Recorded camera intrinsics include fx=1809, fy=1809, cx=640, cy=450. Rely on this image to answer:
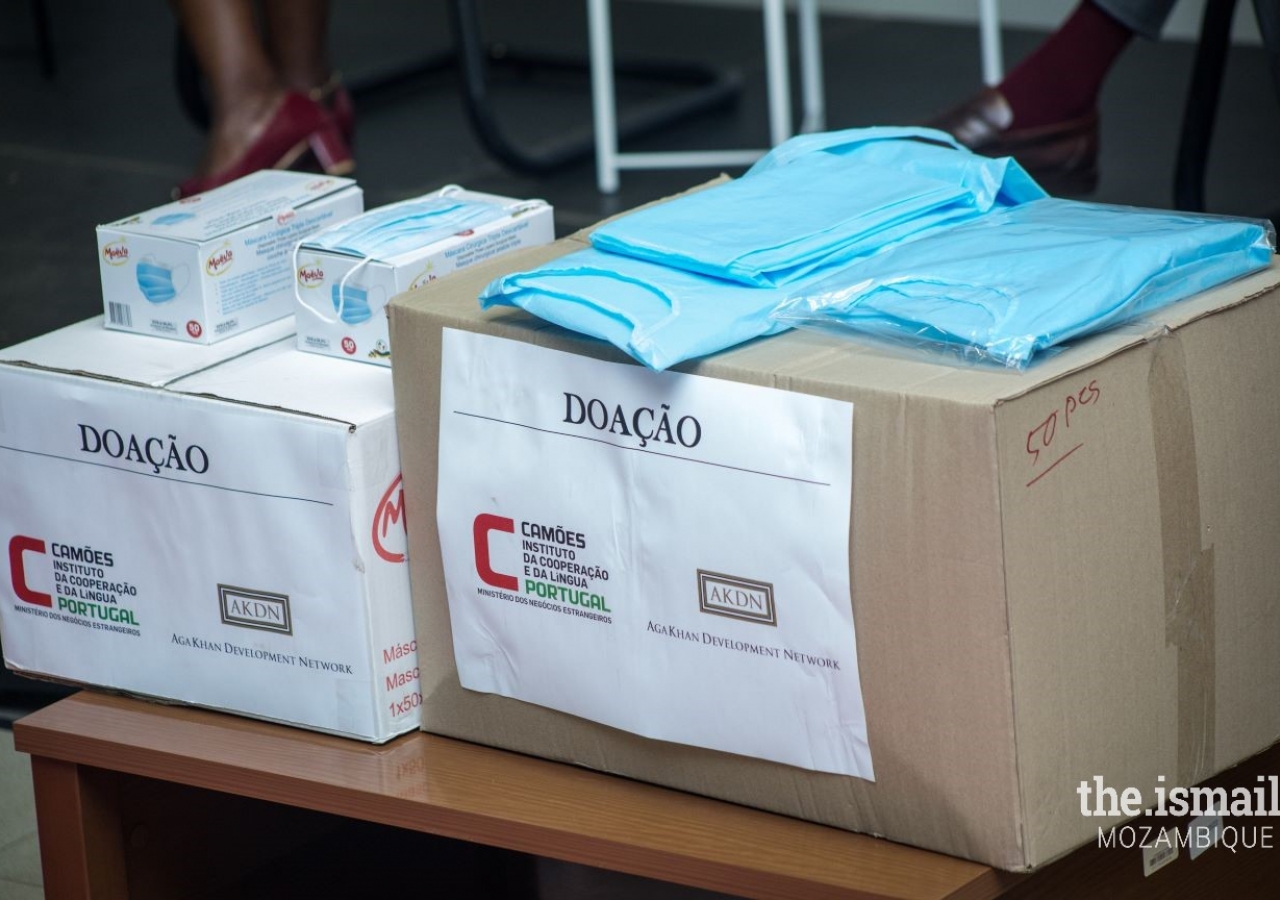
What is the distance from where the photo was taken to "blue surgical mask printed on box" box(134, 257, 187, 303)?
1.12 m

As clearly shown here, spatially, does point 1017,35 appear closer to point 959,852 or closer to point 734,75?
point 734,75

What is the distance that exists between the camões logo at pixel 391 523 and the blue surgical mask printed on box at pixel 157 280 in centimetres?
22

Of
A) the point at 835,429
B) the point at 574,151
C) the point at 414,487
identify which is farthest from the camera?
the point at 574,151

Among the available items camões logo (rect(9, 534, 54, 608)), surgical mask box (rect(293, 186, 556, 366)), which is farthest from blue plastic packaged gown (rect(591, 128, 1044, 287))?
camões logo (rect(9, 534, 54, 608))

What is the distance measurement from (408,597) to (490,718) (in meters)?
0.08

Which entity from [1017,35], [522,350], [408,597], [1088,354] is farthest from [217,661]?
[1017,35]

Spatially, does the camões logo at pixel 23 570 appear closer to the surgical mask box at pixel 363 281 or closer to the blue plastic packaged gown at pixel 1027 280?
the surgical mask box at pixel 363 281

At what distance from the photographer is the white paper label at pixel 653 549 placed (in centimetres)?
86

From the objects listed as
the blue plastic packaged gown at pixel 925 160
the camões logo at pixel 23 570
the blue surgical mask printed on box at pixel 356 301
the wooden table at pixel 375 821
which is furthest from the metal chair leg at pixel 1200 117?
the camões logo at pixel 23 570

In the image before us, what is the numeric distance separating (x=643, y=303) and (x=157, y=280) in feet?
1.24

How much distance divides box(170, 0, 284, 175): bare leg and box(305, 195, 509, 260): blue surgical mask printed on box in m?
1.18

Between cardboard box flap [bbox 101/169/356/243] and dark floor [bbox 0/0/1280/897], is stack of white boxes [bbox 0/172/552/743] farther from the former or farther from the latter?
dark floor [bbox 0/0/1280/897]

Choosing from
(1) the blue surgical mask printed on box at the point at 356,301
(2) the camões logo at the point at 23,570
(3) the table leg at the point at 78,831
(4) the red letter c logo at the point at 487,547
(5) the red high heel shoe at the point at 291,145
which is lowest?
(3) the table leg at the point at 78,831

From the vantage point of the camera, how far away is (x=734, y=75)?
2.95m
